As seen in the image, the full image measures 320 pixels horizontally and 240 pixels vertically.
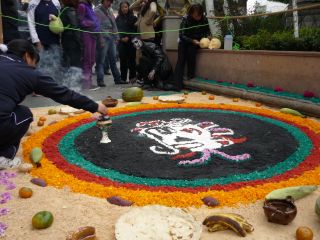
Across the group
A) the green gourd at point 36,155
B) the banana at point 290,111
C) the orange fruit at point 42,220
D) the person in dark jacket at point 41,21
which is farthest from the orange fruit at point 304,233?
the person in dark jacket at point 41,21

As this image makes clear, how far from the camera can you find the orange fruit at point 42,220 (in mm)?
2242

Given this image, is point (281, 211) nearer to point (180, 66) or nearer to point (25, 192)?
point (25, 192)

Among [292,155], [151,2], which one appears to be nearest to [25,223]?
[292,155]

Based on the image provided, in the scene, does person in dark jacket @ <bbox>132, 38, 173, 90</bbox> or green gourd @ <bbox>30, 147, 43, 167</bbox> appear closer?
green gourd @ <bbox>30, 147, 43, 167</bbox>

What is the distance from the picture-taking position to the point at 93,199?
2654 mm

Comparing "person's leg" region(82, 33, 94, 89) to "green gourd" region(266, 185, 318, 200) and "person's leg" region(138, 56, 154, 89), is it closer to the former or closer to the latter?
"person's leg" region(138, 56, 154, 89)

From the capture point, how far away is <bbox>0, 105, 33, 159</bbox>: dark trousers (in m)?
3.15

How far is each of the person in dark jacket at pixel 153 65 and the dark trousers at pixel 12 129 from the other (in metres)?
4.62

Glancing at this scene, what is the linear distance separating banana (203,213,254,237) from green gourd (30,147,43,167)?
5.88 ft

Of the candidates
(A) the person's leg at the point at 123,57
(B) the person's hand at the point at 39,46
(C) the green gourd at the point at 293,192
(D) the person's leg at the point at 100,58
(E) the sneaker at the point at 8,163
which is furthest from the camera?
(A) the person's leg at the point at 123,57

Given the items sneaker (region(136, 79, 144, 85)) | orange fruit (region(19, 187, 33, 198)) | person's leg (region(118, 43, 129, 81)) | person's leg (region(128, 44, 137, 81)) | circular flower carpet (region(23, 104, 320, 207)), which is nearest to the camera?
orange fruit (region(19, 187, 33, 198))

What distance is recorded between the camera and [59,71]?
25.5ft

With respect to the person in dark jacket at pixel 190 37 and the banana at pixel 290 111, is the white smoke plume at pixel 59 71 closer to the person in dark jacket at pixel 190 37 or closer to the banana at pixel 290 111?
the person in dark jacket at pixel 190 37

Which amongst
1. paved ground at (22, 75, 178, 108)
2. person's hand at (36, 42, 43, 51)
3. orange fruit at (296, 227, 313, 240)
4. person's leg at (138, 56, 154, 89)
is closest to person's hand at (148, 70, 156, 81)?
person's leg at (138, 56, 154, 89)
